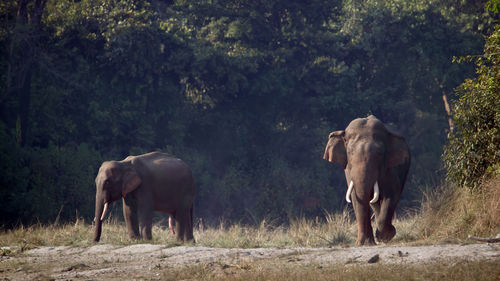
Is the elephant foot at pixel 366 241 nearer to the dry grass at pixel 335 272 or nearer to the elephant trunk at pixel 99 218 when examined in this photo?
the dry grass at pixel 335 272

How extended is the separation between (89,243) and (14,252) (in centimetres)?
136

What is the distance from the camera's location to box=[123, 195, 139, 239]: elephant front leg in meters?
13.7

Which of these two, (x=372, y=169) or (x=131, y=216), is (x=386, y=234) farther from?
(x=131, y=216)

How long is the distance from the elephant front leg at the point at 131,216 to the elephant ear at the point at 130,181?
369 millimetres

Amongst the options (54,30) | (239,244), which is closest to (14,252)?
(239,244)

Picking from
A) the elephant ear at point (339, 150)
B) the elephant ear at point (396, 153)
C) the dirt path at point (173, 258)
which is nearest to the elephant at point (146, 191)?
the dirt path at point (173, 258)

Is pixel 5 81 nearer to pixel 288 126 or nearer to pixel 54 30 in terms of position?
pixel 54 30

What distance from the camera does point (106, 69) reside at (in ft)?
80.0

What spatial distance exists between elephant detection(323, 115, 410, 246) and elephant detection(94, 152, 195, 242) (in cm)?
382

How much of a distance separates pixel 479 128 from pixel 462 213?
1.44 metres

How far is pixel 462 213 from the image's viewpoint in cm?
1105

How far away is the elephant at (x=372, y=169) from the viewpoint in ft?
38.4

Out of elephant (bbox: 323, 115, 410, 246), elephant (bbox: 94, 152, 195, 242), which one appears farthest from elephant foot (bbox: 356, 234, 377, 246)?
elephant (bbox: 94, 152, 195, 242)

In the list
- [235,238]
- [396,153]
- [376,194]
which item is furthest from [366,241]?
[235,238]
